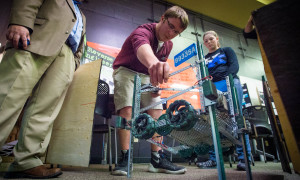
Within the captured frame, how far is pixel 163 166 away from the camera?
1255mm

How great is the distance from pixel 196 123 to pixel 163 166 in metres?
0.53

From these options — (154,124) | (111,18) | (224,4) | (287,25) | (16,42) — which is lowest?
(154,124)

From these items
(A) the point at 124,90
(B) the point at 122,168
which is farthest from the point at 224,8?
(B) the point at 122,168

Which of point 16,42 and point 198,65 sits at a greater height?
point 16,42

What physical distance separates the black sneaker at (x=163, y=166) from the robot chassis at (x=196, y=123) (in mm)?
191

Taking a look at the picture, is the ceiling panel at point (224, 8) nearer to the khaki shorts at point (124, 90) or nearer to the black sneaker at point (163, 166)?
the khaki shorts at point (124, 90)

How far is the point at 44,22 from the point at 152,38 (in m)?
0.70

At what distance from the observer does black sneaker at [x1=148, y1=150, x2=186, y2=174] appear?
1.22 metres

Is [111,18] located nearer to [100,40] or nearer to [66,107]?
[100,40]

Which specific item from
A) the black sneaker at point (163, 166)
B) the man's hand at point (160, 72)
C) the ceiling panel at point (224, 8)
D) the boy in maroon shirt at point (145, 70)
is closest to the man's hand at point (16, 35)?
the boy in maroon shirt at point (145, 70)

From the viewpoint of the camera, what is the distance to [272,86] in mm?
476

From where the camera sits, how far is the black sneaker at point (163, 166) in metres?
1.22

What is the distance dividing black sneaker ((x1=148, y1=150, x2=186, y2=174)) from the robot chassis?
0.63 feet

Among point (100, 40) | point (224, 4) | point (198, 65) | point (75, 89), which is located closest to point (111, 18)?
point (100, 40)
